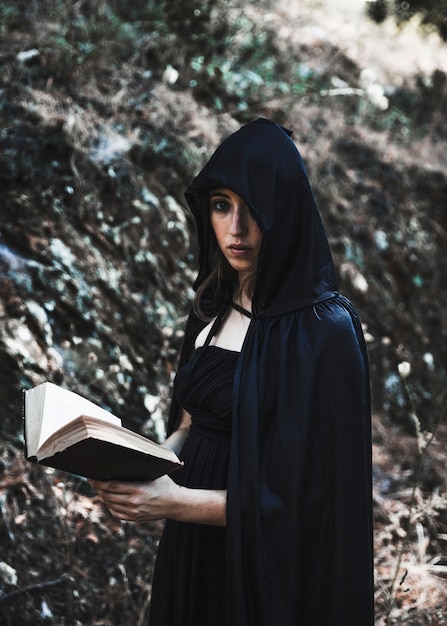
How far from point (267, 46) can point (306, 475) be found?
21.7 ft

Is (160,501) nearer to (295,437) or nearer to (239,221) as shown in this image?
(295,437)

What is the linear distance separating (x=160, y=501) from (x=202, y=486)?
12.3 inches

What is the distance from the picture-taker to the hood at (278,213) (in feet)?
6.50

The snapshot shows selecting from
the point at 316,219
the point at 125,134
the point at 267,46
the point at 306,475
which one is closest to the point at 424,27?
the point at 267,46

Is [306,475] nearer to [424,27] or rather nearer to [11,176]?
[11,176]

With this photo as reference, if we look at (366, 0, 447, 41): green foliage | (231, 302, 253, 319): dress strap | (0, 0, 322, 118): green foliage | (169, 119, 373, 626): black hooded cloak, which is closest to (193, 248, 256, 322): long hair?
(231, 302, 253, 319): dress strap

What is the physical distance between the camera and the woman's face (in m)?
2.06

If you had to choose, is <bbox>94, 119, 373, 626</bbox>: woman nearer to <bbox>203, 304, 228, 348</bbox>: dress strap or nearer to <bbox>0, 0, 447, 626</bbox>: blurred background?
<bbox>203, 304, 228, 348</bbox>: dress strap

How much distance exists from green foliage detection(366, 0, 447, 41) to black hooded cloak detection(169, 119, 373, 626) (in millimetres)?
4923

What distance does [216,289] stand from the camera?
2.41 m

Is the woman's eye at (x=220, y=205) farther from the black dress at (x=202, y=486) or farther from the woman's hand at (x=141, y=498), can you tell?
the woman's hand at (x=141, y=498)

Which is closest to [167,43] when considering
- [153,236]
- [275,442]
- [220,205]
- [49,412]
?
[153,236]

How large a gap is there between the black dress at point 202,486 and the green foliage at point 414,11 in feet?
16.7

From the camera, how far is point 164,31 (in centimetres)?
643
